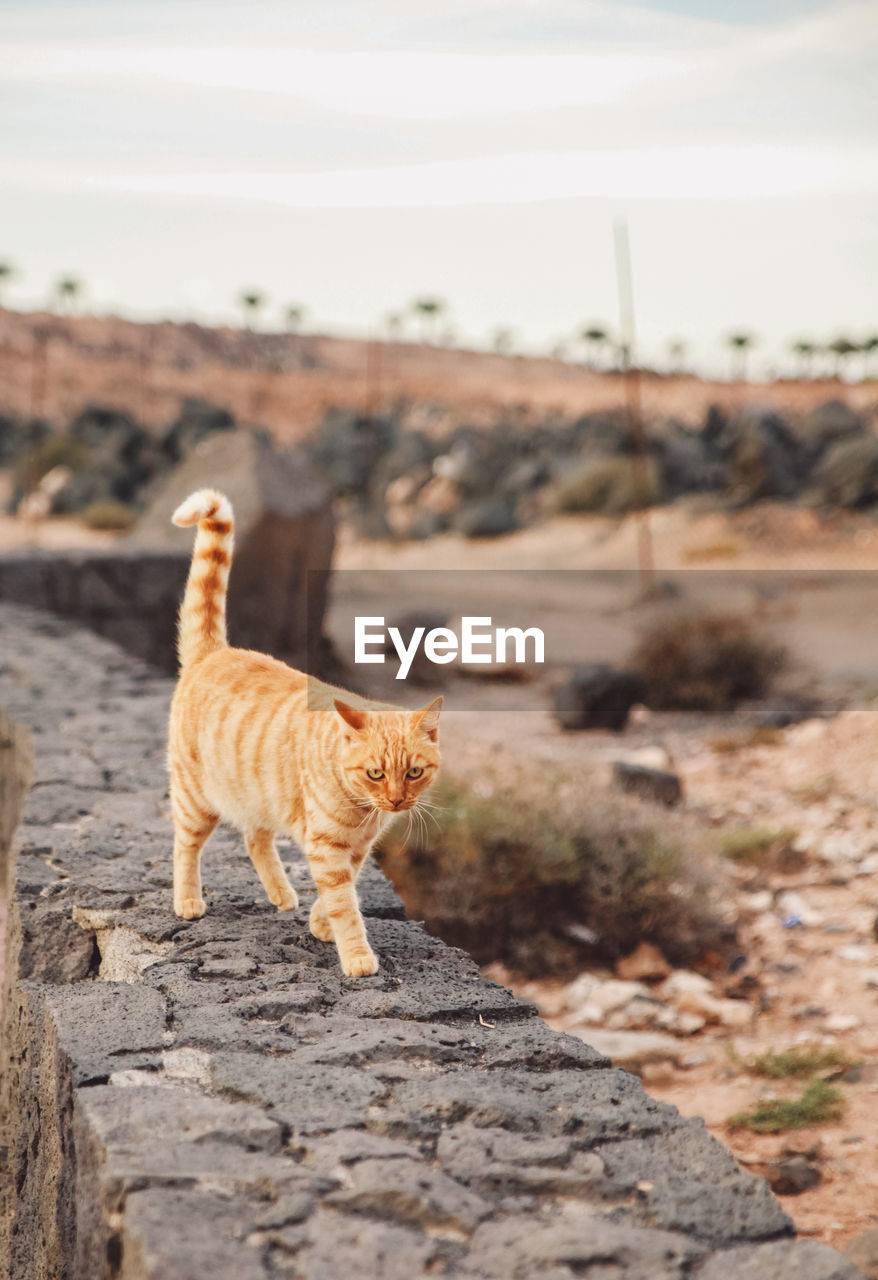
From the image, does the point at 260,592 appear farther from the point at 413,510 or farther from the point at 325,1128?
the point at 413,510

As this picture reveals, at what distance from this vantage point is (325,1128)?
2.47m

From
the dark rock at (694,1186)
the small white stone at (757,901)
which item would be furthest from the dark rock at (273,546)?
the dark rock at (694,1186)

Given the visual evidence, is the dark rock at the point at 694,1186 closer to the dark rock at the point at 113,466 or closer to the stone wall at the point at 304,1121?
the stone wall at the point at 304,1121

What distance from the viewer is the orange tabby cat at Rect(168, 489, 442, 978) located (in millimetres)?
3012

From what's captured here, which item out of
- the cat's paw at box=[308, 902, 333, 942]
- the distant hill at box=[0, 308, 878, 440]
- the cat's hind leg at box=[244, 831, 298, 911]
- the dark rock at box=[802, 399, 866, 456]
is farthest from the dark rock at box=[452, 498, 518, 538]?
the cat's paw at box=[308, 902, 333, 942]

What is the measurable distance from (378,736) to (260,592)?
8305 mm

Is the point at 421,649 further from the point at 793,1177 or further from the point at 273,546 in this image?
the point at 793,1177

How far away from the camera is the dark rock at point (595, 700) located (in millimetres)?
11406

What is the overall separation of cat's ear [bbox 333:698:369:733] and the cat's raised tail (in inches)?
30.7

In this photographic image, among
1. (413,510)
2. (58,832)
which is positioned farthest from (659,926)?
(413,510)

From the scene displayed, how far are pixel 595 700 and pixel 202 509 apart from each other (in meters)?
8.24

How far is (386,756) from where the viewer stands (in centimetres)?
295

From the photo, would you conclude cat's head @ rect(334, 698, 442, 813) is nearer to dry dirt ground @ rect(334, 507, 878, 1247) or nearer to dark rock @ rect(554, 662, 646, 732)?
dry dirt ground @ rect(334, 507, 878, 1247)

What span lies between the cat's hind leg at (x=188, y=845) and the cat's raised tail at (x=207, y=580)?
16.7 inches
